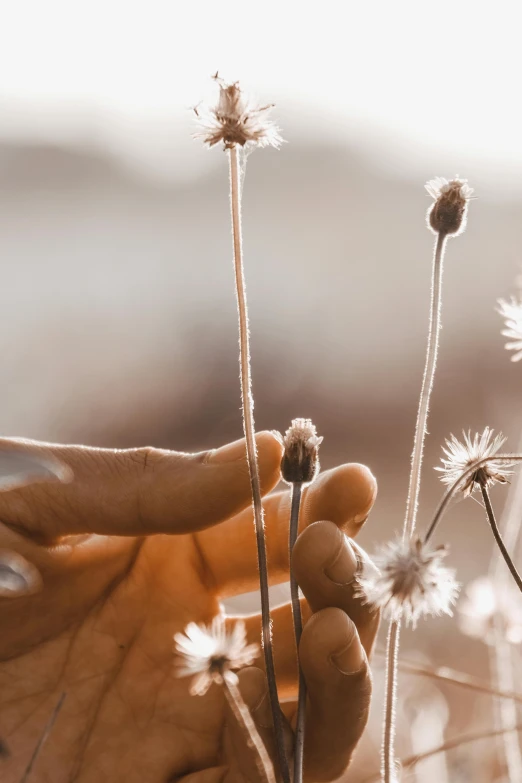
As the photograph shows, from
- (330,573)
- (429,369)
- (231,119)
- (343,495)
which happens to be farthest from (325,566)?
(231,119)

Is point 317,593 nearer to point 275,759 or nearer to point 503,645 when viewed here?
point 275,759

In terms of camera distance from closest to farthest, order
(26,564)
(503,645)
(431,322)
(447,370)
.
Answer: (431,322), (26,564), (503,645), (447,370)

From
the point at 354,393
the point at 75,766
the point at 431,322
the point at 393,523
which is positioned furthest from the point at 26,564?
the point at 354,393

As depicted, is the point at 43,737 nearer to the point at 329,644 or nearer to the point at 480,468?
the point at 329,644

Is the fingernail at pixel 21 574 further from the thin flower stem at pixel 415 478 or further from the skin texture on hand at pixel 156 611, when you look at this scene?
the thin flower stem at pixel 415 478

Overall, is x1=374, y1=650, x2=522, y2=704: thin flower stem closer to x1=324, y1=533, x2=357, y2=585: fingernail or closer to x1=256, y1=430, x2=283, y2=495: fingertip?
x1=324, y1=533, x2=357, y2=585: fingernail

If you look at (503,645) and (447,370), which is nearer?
(503,645)

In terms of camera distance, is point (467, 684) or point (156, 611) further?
point (156, 611)
